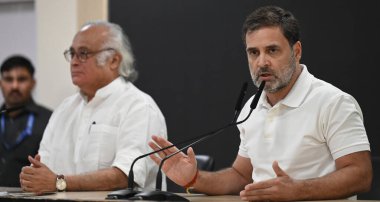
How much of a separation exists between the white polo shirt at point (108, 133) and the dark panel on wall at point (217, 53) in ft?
2.89

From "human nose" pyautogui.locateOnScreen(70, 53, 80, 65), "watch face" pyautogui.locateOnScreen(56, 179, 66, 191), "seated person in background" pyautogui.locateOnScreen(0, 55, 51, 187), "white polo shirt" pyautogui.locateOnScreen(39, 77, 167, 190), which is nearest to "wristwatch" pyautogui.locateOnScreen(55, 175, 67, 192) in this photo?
"watch face" pyautogui.locateOnScreen(56, 179, 66, 191)

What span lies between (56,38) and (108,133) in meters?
1.94

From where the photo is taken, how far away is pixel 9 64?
5391 millimetres

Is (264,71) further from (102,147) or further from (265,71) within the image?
(102,147)

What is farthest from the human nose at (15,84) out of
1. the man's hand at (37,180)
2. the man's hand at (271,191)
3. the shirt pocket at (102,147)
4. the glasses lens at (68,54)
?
the man's hand at (271,191)

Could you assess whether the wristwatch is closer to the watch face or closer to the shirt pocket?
the watch face

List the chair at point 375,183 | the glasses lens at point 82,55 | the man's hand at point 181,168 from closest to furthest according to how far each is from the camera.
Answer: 1. the man's hand at point 181,168
2. the chair at point 375,183
3. the glasses lens at point 82,55

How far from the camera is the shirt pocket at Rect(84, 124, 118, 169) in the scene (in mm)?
3570

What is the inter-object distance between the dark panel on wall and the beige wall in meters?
0.29

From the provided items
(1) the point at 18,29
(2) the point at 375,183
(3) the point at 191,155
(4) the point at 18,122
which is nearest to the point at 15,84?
(4) the point at 18,122

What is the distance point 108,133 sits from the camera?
11.8ft

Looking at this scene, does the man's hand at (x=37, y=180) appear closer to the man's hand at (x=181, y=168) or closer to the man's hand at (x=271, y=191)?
the man's hand at (x=181, y=168)

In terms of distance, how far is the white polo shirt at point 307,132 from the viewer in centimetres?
271

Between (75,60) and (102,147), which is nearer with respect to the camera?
(102,147)
